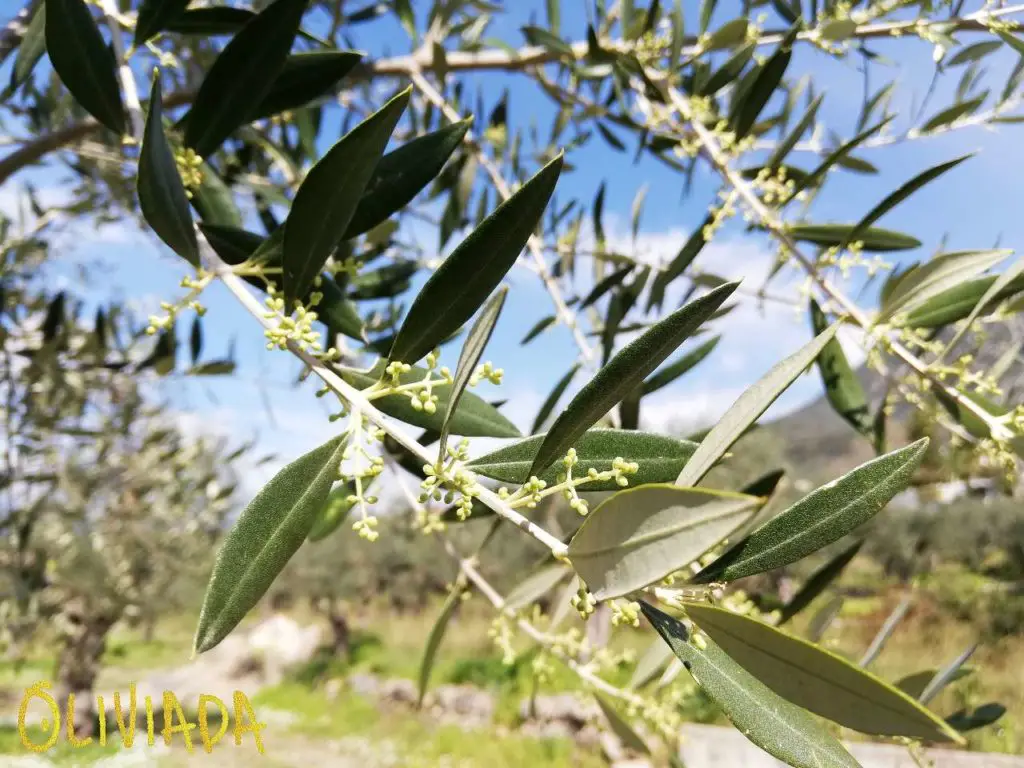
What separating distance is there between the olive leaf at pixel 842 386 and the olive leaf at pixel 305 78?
0.63 metres

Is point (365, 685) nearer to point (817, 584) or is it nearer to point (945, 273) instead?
point (817, 584)

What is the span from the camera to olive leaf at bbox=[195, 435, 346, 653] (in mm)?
447

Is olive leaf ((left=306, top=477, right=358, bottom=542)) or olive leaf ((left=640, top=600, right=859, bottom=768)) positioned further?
olive leaf ((left=306, top=477, right=358, bottom=542))

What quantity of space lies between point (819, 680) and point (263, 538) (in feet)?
1.13

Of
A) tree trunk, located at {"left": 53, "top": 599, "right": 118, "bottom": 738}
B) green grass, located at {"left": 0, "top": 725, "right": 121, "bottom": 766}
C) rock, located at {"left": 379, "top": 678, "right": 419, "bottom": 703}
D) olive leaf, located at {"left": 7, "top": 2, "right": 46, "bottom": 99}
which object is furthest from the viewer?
rock, located at {"left": 379, "top": 678, "right": 419, "bottom": 703}

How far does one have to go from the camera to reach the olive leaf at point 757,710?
364mm

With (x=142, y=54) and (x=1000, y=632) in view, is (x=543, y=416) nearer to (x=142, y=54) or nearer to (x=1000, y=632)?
(x=142, y=54)

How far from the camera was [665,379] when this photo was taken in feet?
2.80

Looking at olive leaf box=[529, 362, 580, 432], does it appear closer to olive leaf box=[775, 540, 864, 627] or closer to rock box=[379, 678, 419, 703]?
olive leaf box=[775, 540, 864, 627]

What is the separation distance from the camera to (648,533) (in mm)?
321

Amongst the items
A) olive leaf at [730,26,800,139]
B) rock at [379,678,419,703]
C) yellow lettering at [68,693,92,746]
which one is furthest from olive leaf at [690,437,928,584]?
rock at [379,678,419,703]

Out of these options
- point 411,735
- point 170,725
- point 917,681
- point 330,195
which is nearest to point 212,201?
point 330,195

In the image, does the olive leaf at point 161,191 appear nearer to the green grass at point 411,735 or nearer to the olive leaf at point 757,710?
the olive leaf at point 757,710

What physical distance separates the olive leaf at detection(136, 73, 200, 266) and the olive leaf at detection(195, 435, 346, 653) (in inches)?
9.0
